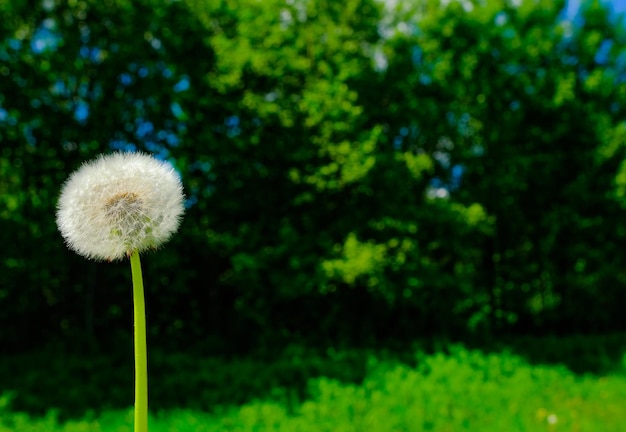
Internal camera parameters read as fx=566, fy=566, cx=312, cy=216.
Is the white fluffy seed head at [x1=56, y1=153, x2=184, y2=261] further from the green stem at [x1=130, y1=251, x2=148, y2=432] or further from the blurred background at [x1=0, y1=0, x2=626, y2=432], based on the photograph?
the blurred background at [x1=0, y1=0, x2=626, y2=432]

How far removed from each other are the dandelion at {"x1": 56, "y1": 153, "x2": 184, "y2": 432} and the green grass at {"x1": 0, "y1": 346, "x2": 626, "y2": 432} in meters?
4.92

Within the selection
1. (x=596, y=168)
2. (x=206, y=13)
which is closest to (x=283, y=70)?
(x=206, y=13)

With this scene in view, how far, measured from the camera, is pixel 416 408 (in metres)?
6.22

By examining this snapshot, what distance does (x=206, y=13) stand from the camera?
11477 millimetres

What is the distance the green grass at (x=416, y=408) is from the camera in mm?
5711

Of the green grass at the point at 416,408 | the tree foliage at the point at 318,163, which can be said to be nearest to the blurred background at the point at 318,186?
the tree foliage at the point at 318,163

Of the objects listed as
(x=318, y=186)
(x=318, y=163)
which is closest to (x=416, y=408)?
(x=318, y=186)

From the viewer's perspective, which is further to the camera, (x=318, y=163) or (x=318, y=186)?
(x=318, y=163)

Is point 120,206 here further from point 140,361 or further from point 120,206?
point 140,361

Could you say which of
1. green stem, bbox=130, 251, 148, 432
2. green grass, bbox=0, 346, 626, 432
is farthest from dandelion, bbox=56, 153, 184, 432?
green grass, bbox=0, 346, 626, 432

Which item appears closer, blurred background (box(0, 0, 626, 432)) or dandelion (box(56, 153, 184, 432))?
dandelion (box(56, 153, 184, 432))

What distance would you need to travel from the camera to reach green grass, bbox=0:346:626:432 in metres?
5.71

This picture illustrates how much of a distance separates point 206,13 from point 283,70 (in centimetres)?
214

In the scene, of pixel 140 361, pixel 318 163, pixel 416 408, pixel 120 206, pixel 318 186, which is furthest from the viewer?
pixel 318 163
